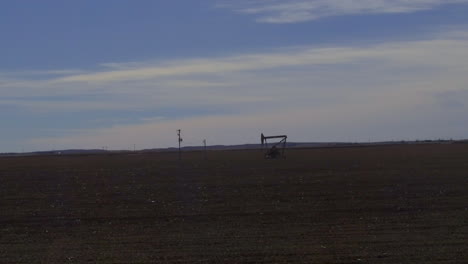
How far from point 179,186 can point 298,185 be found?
219 inches

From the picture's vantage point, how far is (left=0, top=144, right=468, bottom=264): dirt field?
59.3 feet

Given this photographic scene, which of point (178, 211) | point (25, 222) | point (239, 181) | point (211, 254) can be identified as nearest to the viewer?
point (211, 254)

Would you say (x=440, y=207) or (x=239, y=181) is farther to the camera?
(x=239, y=181)

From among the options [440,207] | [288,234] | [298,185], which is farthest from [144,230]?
[298,185]

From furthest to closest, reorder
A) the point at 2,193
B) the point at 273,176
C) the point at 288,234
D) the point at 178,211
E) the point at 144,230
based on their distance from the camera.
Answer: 1. the point at 273,176
2. the point at 2,193
3. the point at 178,211
4. the point at 144,230
5. the point at 288,234

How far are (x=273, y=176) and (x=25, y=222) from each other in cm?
2322

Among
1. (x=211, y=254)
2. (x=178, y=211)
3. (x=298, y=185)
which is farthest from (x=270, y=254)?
(x=298, y=185)

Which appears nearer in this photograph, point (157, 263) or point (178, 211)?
point (157, 263)

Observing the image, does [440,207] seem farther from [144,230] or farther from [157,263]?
[157,263]

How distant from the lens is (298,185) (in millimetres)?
39750

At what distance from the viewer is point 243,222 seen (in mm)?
24516

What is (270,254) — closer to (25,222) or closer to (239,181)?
(25,222)

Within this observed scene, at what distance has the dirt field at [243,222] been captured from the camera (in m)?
18.1

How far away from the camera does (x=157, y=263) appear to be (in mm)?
16922
